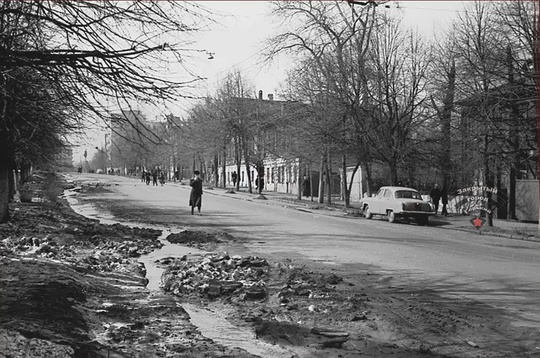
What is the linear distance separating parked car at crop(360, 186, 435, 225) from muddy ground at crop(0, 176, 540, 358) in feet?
48.2

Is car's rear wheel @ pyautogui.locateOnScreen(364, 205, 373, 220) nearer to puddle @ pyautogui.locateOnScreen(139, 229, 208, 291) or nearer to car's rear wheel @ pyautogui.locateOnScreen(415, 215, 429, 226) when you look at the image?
car's rear wheel @ pyautogui.locateOnScreen(415, 215, 429, 226)

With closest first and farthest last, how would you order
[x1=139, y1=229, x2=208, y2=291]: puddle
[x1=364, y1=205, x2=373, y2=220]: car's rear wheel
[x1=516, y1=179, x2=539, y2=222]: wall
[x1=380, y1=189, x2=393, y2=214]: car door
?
[x1=139, y1=229, x2=208, y2=291]: puddle → [x1=516, y1=179, x2=539, y2=222]: wall → [x1=380, y1=189, x2=393, y2=214]: car door → [x1=364, y1=205, x2=373, y2=220]: car's rear wheel

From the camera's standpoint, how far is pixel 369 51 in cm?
3194

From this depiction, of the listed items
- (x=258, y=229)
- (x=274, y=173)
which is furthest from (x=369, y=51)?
(x=274, y=173)

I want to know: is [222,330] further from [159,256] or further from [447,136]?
[447,136]

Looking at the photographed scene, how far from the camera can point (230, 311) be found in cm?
789

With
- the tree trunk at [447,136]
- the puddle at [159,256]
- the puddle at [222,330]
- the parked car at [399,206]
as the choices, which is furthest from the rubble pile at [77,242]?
the tree trunk at [447,136]

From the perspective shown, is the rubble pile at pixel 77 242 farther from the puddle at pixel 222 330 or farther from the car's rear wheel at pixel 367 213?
the car's rear wheel at pixel 367 213

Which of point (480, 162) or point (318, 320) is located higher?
point (480, 162)

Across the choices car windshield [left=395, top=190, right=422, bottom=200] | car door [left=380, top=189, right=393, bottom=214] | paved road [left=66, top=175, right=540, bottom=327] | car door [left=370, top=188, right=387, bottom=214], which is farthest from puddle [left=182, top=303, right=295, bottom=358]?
car door [left=370, top=188, right=387, bottom=214]

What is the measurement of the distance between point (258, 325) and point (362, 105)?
84.0ft

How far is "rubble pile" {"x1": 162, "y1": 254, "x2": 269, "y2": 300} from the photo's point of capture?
8.80 meters

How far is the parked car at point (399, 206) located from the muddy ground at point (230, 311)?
14.7 m

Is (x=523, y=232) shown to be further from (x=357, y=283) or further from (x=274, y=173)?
(x=274, y=173)
